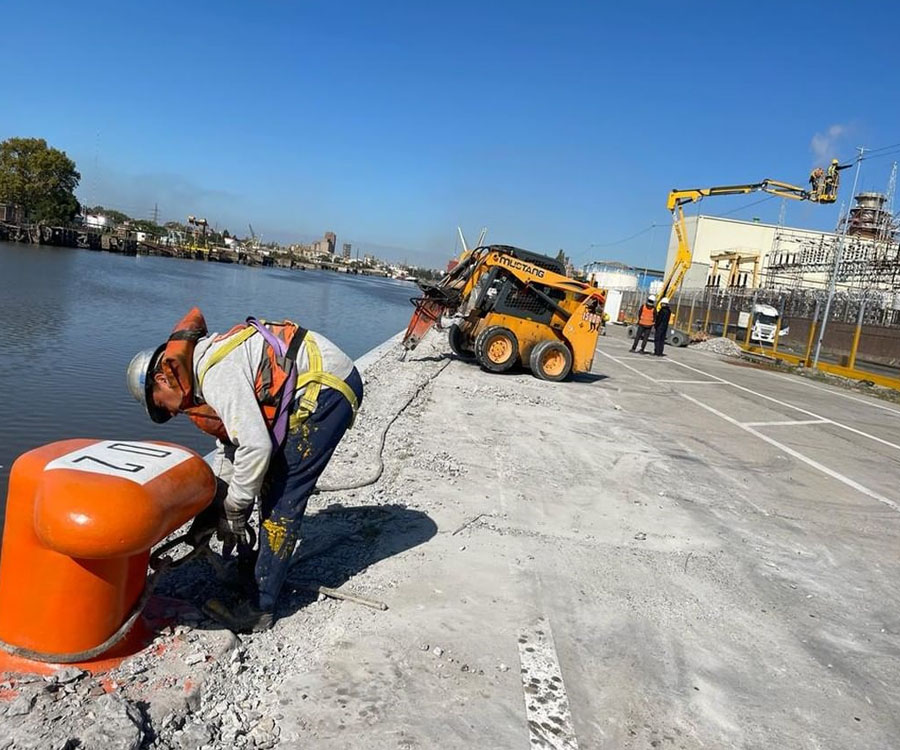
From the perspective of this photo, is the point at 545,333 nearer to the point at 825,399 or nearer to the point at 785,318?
the point at 825,399

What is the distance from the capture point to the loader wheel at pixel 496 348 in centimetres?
1426

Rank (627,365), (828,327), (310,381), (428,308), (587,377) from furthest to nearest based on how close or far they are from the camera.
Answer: (828,327)
(627,365)
(587,377)
(428,308)
(310,381)

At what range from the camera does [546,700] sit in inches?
126

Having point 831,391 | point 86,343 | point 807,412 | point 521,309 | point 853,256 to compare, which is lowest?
point 86,343

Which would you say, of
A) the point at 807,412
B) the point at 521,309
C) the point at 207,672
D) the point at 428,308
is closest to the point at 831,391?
the point at 807,412

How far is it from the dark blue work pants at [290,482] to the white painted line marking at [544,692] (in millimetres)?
1327

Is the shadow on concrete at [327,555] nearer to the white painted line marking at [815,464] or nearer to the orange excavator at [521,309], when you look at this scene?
the white painted line marking at [815,464]

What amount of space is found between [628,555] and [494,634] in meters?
1.80

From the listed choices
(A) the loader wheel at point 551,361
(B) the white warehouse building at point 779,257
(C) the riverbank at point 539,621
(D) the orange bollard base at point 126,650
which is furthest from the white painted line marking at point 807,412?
(B) the white warehouse building at point 779,257

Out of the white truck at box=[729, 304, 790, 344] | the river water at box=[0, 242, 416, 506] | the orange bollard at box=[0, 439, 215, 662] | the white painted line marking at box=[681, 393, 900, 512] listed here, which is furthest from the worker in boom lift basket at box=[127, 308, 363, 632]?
the white truck at box=[729, 304, 790, 344]

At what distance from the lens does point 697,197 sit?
30766mm

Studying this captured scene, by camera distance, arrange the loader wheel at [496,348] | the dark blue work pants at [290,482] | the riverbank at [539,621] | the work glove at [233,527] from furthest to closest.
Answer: the loader wheel at [496,348]
the dark blue work pants at [290,482]
the work glove at [233,527]
the riverbank at [539,621]

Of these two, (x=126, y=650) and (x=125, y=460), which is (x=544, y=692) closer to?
(x=126, y=650)

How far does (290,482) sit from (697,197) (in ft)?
101
